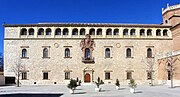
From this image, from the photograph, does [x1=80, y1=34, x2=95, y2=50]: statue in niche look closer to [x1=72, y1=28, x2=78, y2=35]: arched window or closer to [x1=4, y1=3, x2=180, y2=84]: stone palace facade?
[x1=4, y1=3, x2=180, y2=84]: stone palace facade

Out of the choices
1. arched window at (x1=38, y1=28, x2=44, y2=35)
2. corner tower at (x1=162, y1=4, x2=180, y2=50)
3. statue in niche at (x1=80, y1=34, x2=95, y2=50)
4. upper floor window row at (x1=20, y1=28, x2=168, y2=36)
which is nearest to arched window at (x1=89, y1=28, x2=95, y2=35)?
upper floor window row at (x1=20, y1=28, x2=168, y2=36)

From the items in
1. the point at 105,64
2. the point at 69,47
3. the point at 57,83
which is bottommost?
the point at 57,83

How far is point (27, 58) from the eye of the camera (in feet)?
144

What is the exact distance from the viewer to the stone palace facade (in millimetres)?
43750

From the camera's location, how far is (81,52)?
44344mm

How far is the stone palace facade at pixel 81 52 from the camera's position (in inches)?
1722

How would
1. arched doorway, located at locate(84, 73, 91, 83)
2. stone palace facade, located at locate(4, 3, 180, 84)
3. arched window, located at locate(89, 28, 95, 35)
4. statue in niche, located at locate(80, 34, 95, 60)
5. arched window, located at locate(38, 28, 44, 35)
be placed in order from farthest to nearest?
arched window, located at locate(89, 28, 95, 35)
arched window, located at locate(38, 28, 44, 35)
statue in niche, located at locate(80, 34, 95, 60)
arched doorway, located at locate(84, 73, 91, 83)
stone palace facade, located at locate(4, 3, 180, 84)

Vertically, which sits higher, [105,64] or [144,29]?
[144,29]

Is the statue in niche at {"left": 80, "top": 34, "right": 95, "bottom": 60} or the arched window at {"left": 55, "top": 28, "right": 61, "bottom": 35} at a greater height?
the arched window at {"left": 55, "top": 28, "right": 61, "bottom": 35}

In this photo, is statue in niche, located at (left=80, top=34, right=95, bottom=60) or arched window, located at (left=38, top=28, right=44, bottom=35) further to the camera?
arched window, located at (left=38, top=28, right=44, bottom=35)

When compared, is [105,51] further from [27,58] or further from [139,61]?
[27,58]

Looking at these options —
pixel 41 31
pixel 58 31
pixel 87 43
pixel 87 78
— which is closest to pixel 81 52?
pixel 87 43

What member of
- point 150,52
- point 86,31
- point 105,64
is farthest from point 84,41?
point 150,52

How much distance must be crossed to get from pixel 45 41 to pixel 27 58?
3974mm
